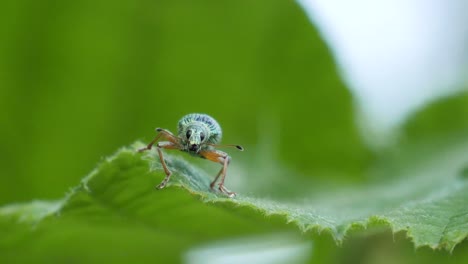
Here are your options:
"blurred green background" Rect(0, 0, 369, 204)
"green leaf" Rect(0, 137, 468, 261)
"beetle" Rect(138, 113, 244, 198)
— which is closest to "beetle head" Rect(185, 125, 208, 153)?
"beetle" Rect(138, 113, 244, 198)

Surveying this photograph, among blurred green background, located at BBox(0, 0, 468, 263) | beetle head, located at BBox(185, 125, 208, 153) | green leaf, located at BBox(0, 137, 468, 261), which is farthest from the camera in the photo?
blurred green background, located at BBox(0, 0, 468, 263)

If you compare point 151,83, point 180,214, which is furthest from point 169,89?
point 180,214

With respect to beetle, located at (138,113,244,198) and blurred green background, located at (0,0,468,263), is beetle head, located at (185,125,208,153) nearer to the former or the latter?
beetle, located at (138,113,244,198)

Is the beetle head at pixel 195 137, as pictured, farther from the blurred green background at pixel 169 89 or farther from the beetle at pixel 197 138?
the blurred green background at pixel 169 89

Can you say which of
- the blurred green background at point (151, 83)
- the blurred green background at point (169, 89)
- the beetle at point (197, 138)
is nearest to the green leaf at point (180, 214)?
the beetle at point (197, 138)

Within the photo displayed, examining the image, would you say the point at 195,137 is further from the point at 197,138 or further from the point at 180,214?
the point at 180,214

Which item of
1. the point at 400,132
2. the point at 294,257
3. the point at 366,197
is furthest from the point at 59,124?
the point at 400,132
